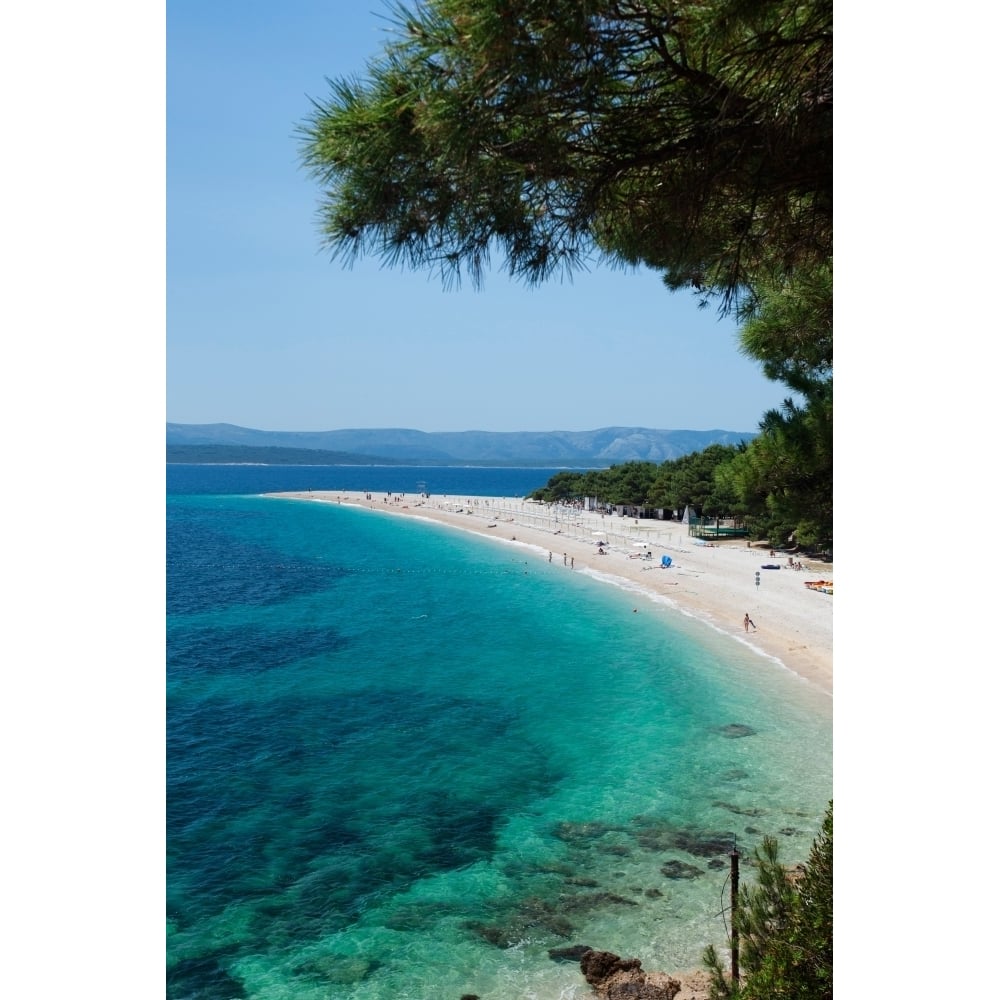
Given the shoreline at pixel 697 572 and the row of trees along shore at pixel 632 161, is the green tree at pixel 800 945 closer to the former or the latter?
the row of trees along shore at pixel 632 161

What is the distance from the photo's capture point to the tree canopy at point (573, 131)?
6.99 ft

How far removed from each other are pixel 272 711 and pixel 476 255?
1535 centimetres

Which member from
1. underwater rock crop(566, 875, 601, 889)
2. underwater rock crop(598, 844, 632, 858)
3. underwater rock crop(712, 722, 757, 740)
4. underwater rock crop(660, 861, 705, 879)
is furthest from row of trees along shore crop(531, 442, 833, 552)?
underwater rock crop(566, 875, 601, 889)

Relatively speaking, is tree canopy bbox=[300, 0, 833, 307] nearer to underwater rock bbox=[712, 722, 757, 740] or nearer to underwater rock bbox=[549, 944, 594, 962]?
underwater rock bbox=[549, 944, 594, 962]

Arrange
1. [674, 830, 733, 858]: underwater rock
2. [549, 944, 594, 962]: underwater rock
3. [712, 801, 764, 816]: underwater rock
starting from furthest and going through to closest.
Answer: [712, 801, 764, 816]: underwater rock → [674, 830, 733, 858]: underwater rock → [549, 944, 594, 962]: underwater rock

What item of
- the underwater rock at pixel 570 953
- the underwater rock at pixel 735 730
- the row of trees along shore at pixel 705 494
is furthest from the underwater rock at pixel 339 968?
the underwater rock at pixel 735 730

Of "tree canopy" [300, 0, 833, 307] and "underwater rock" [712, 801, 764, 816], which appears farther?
"underwater rock" [712, 801, 764, 816]

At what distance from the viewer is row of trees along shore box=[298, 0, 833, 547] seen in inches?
84.9

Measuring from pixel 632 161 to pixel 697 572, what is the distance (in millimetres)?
29426

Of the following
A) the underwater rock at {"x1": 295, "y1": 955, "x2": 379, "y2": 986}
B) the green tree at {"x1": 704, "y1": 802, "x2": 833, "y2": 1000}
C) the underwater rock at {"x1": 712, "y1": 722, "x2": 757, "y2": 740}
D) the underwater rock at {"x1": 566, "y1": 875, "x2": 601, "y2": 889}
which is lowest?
the underwater rock at {"x1": 295, "y1": 955, "x2": 379, "y2": 986}

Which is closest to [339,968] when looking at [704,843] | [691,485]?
[704,843]

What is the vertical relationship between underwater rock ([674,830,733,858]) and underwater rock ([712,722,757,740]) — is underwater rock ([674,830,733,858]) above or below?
above

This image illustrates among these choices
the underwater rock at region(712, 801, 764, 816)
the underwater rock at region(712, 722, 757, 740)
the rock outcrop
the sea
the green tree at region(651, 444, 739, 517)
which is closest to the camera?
the rock outcrop
